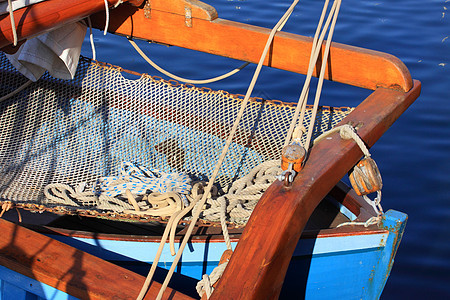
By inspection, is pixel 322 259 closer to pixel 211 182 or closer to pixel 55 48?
pixel 211 182

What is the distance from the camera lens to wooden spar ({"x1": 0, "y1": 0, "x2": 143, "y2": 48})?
1.96m

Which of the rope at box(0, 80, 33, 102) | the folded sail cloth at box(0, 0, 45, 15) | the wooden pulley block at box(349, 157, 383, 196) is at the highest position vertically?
the rope at box(0, 80, 33, 102)

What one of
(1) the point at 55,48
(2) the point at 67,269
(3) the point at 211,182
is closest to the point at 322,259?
(3) the point at 211,182

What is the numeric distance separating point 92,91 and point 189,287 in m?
1.69

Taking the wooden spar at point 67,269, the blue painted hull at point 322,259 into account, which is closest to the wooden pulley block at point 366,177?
the blue painted hull at point 322,259

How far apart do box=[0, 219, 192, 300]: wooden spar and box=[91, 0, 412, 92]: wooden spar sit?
120 cm

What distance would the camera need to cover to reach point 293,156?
1.49 metres

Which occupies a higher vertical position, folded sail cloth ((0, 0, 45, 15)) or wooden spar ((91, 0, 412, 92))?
wooden spar ((91, 0, 412, 92))

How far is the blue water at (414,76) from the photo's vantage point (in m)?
3.51

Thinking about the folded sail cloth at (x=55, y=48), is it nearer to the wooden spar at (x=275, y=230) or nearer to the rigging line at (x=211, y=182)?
the rigging line at (x=211, y=182)

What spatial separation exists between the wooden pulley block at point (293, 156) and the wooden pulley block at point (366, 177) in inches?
13.8

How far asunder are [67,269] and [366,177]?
1.11 meters

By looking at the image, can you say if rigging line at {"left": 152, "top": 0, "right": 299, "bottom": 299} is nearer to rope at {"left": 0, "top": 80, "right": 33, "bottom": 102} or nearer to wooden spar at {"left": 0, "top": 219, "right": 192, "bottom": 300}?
wooden spar at {"left": 0, "top": 219, "right": 192, "bottom": 300}

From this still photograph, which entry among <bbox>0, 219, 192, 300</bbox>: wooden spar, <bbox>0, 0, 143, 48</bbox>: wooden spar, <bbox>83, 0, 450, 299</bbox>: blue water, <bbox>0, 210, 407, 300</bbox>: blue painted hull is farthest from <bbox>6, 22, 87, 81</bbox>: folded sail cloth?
<bbox>83, 0, 450, 299</bbox>: blue water
